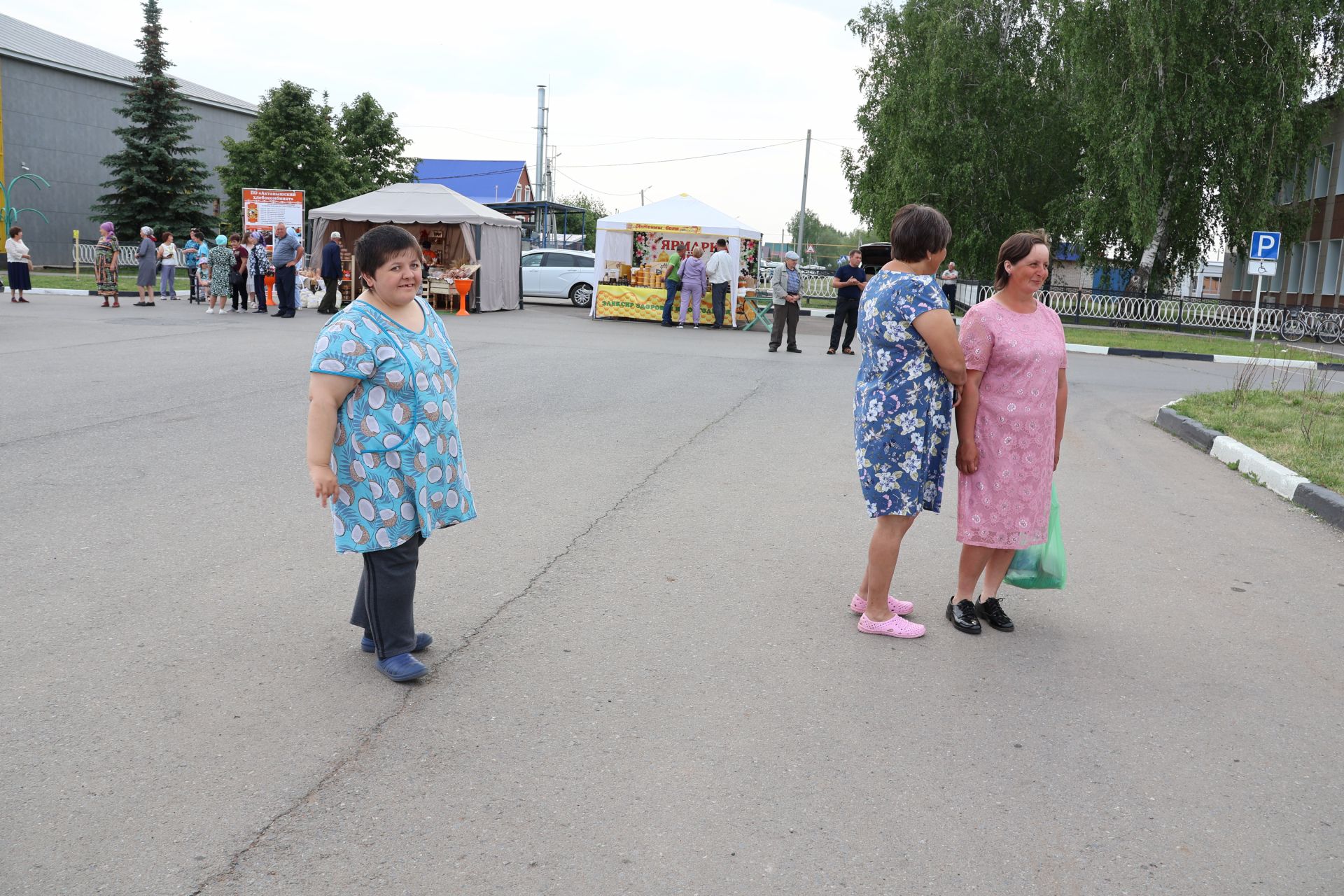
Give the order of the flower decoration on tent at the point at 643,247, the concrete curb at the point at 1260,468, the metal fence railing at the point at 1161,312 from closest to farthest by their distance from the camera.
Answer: the concrete curb at the point at 1260,468, the flower decoration on tent at the point at 643,247, the metal fence railing at the point at 1161,312

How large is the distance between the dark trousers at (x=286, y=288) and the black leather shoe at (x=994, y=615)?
19.1 meters

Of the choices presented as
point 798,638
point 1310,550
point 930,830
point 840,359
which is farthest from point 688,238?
point 930,830

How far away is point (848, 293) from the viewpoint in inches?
712

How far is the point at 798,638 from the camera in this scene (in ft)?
14.6

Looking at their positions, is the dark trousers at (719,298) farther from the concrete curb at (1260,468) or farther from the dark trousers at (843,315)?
the concrete curb at (1260,468)

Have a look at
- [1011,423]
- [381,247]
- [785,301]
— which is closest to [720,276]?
[785,301]

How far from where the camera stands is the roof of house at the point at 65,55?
37.7 meters

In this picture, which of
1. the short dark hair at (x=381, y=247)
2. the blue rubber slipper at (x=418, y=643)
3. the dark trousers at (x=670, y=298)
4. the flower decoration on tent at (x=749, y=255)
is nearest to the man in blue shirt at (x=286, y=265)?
the dark trousers at (x=670, y=298)

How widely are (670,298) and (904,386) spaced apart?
20.2 metres

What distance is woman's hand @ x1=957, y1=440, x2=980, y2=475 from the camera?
438 cm

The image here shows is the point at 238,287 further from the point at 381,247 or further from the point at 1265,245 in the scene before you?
the point at 1265,245

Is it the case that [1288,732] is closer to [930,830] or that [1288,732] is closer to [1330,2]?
[930,830]

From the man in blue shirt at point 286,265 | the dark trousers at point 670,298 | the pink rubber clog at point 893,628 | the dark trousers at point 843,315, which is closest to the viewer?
the pink rubber clog at point 893,628

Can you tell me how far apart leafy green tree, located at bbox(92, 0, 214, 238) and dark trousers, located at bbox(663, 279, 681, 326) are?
22271 millimetres
